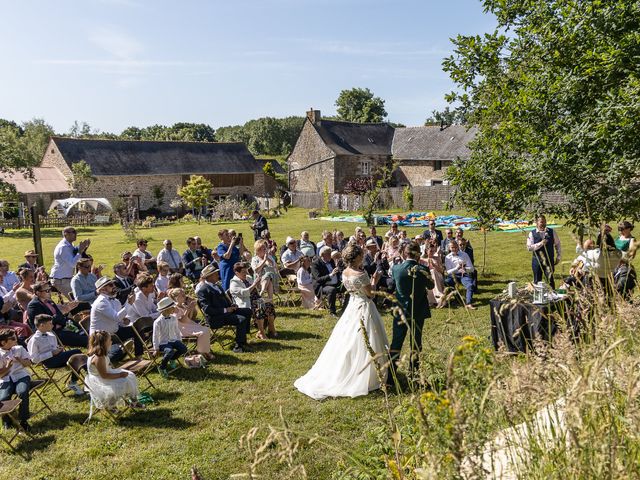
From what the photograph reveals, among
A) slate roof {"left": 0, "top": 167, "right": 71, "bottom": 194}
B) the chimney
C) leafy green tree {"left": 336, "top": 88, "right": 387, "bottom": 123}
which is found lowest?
slate roof {"left": 0, "top": 167, "right": 71, "bottom": 194}

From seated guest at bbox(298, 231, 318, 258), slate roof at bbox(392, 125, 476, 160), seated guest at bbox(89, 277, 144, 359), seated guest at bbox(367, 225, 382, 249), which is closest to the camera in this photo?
seated guest at bbox(89, 277, 144, 359)

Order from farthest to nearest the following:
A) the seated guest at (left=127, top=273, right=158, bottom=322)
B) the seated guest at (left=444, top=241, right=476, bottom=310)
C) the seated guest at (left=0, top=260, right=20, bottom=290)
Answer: the seated guest at (left=444, top=241, right=476, bottom=310) < the seated guest at (left=0, top=260, right=20, bottom=290) < the seated guest at (left=127, top=273, right=158, bottom=322)

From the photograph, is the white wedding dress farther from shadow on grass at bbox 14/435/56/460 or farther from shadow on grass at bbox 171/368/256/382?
shadow on grass at bbox 14/435/56/460

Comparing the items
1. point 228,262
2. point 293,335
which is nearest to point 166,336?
point 293,335

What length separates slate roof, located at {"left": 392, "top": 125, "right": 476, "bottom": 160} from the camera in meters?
46.3

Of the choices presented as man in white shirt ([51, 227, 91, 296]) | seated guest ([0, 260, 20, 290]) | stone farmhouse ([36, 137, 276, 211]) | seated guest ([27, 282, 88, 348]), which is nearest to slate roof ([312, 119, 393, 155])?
stone farmhouse ([36, 137, 276, 211])

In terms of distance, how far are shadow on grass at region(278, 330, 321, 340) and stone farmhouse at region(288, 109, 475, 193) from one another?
37978mm

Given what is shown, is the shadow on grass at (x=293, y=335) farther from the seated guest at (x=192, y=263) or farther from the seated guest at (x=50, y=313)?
the seated guest at (x=192, y=263)

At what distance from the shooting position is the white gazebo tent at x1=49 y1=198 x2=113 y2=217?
40969 millimetres

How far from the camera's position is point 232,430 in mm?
6789

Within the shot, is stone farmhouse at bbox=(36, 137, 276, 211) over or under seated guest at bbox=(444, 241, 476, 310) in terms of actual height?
over

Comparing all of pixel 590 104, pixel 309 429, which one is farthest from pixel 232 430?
pixel 590 104

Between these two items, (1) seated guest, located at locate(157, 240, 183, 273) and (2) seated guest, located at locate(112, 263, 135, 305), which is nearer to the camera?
(2) seated guest, located at locate(112, 263, 135, 305)

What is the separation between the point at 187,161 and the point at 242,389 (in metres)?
45.3
